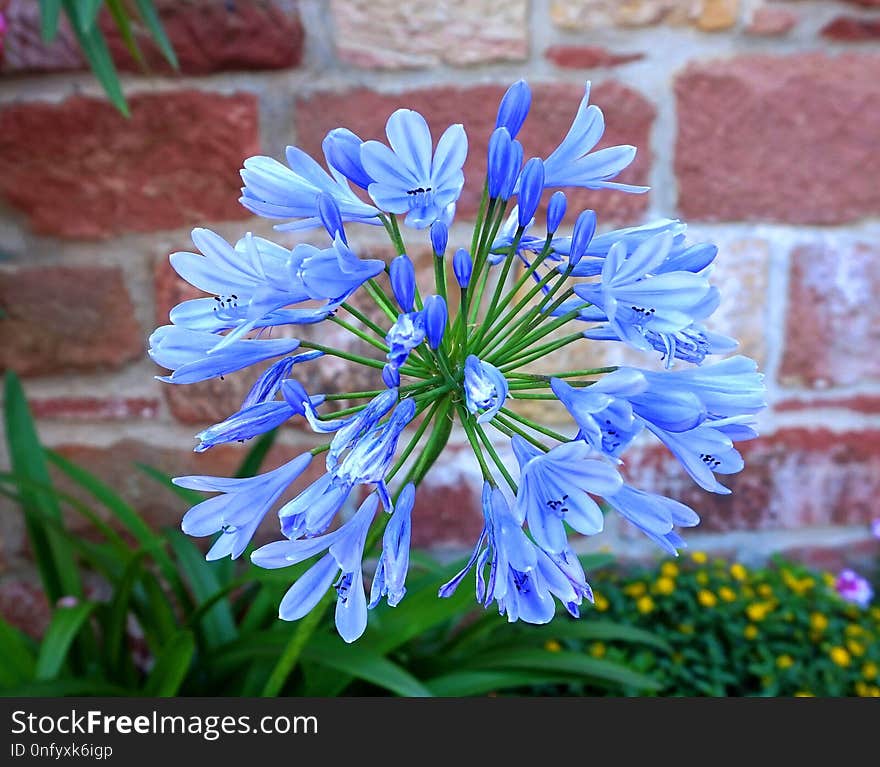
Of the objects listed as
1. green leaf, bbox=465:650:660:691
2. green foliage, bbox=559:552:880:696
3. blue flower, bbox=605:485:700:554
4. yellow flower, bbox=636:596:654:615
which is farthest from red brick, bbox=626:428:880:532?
blue flower, bbox=605:485:700:554

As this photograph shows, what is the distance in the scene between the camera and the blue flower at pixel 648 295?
0.49 metres

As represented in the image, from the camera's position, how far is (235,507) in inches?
22.2

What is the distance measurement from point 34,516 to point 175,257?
38.0 inches

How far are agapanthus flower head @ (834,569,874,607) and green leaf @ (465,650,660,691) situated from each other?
2.48 feet

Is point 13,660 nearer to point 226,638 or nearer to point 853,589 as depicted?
point 226,638

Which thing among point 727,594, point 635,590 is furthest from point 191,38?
point 727,594

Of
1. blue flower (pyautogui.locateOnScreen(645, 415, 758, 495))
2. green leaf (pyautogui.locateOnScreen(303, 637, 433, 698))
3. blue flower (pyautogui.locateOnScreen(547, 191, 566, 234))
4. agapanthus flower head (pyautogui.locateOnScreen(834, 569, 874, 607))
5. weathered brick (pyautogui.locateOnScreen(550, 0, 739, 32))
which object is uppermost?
weathered brick (pyautogui.locateOnScreen(550, 0, 739, 32))

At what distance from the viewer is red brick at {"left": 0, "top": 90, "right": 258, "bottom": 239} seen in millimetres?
1392

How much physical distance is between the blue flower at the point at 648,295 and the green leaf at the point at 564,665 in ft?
2.74

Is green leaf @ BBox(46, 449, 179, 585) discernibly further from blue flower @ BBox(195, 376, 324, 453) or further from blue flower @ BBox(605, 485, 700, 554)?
blue flower @ BBox(605, 485, 700, 554)

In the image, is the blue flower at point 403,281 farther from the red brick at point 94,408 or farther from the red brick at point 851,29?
the red brick at point 851,29

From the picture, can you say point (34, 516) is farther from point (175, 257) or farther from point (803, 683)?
point (803, 683)

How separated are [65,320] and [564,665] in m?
1.22

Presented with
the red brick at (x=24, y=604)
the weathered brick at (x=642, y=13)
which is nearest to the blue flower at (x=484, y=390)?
the weathered brick at (x=642, y=13)
